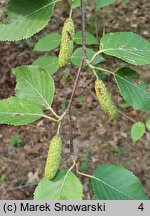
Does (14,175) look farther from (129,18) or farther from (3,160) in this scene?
(129,18)

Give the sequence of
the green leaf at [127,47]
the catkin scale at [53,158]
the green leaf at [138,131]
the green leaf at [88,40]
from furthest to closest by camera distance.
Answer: the green leaf at [138,131] → the green leaf at [88,40] → the green leaf at [127,47] → the catkin scale at [53,158]

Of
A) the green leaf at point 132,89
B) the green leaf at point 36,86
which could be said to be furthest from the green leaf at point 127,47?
the green leaf at point 36,86

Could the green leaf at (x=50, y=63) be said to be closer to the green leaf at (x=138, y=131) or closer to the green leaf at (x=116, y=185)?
the green leaf at (x=138, y=131)

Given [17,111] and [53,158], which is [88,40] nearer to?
[17,111]

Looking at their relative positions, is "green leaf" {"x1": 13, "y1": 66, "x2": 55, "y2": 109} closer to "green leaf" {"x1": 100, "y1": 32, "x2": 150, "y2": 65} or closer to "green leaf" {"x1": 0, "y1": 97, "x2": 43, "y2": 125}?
"green leaf" {"x1": 0, "y1": 97, "x2": 43, "y2": 125}

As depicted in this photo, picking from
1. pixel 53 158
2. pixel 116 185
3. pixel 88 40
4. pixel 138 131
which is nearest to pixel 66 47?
pixel 53 158

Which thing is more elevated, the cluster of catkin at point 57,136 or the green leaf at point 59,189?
the cluster of catkin at point 57,136

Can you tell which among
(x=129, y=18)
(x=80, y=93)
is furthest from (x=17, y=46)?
(x=129, y=18)
